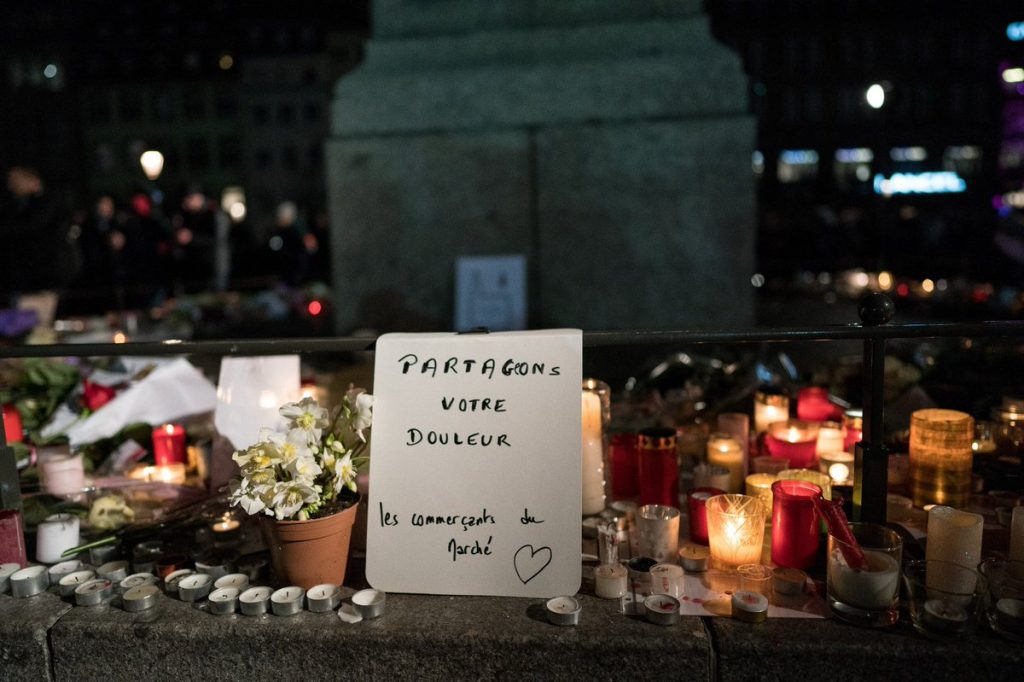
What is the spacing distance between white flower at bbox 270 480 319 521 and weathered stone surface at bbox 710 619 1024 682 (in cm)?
103

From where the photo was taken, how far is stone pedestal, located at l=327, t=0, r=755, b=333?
203 inches

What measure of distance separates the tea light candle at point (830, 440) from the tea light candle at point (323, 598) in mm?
1681

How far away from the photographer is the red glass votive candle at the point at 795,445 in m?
2.61

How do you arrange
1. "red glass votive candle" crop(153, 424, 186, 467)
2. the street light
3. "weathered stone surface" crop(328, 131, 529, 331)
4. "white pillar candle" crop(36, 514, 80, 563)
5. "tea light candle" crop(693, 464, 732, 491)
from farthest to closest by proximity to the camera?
the street light, "weathered stone surface" crop(328, 131, 529, 331), "red glass votive candle" crop(153, 424, 186, 467), "tea light candle" crop(693, 464, 732, 491), "white pillar candle" crop(36, 514, 80, 563)

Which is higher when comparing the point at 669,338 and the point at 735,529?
the point at 669,338

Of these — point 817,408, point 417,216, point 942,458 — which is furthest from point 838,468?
point 417,216

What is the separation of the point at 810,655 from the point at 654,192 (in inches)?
154

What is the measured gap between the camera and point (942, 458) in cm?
236

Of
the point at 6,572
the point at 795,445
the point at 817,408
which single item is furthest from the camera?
the point at 817,408

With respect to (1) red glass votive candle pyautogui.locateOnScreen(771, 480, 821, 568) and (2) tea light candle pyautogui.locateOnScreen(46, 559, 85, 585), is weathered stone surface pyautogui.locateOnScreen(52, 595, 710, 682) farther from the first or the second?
(1) red glass votive candle pyautogui.locateOnScreen(771, 480, 821, 568)

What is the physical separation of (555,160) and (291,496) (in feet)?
12.6

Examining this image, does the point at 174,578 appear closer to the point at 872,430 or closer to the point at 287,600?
the point at 287,600

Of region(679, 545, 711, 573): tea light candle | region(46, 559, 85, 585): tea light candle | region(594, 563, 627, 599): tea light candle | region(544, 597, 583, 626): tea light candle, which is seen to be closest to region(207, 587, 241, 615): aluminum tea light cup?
region(46, 559, 85, 585): tea light candle

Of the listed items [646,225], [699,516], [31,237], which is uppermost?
[31,237]
